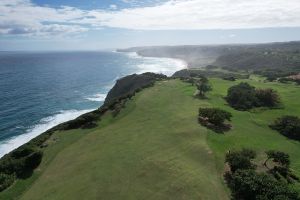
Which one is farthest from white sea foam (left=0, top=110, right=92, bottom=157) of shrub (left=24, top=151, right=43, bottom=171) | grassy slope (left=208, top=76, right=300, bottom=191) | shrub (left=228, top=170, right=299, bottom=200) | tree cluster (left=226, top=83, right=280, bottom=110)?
shrub (left=228, top=170, right=299, bottom=200)

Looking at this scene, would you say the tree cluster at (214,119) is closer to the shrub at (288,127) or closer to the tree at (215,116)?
the tree at (215,116)

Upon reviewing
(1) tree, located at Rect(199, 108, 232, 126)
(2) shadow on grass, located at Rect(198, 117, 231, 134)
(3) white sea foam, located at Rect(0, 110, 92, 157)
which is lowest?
(3) white sea foam, located at Rect(0, 110, 92, 157)

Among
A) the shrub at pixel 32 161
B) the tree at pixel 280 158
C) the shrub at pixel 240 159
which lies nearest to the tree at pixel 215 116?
the shrub at pixel 240 159

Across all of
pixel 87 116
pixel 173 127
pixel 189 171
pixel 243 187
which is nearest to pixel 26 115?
pixel 87 116

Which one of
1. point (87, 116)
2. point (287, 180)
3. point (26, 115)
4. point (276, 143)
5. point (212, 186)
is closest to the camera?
Answer: point (212, 186)

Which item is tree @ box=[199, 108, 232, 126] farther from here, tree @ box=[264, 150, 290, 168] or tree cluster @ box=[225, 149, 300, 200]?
tree @ box=[264, 150, 290, 168]

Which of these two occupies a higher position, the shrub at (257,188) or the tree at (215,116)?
the tree at (215,116)

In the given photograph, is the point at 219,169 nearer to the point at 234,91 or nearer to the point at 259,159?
the point at 259,159
